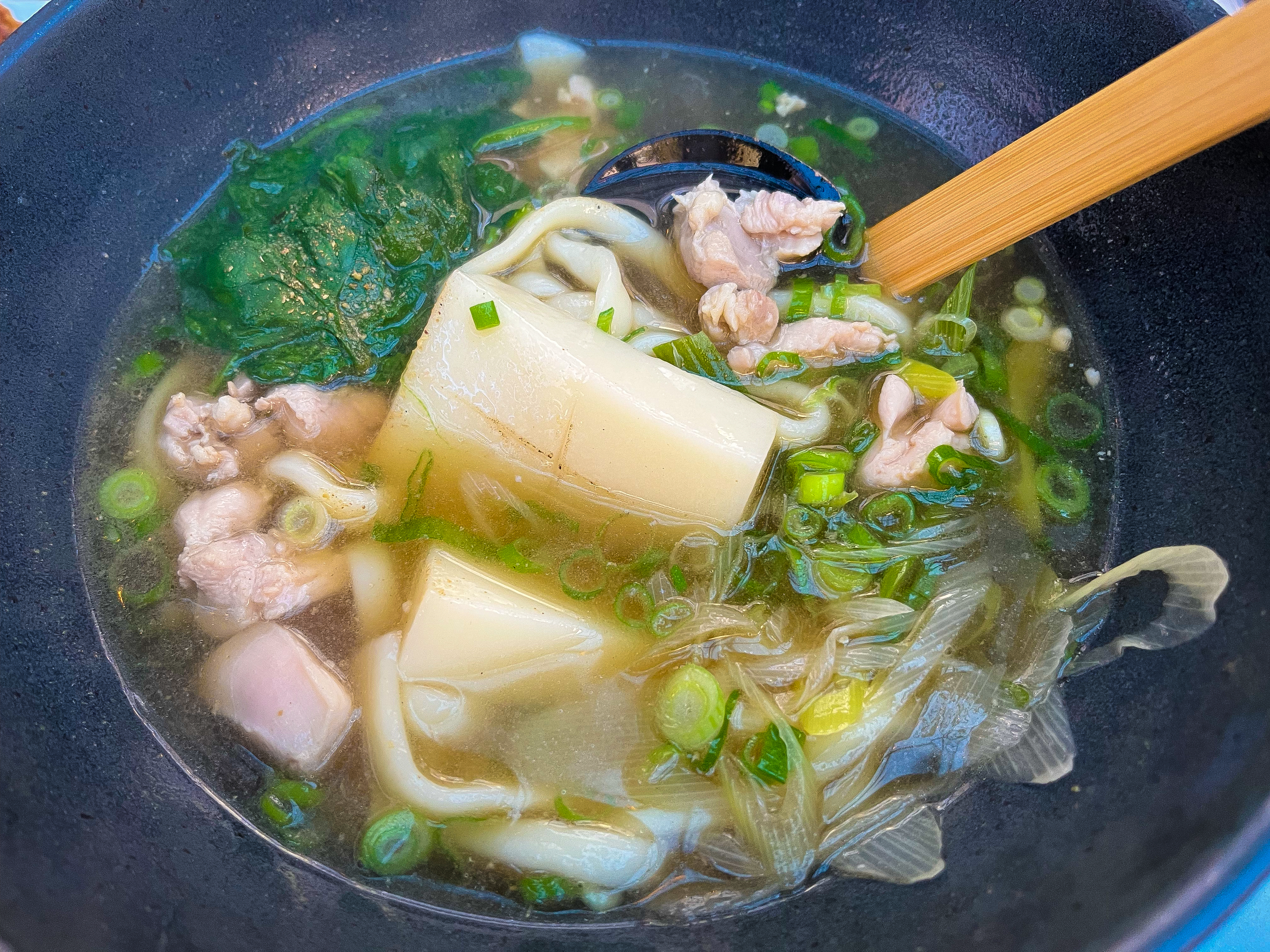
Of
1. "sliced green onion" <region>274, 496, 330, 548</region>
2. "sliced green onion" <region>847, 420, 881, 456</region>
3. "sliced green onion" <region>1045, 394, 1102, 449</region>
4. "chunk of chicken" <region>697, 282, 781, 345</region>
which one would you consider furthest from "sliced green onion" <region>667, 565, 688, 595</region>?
"sliced green onion" <region>1045, 394, 1102, 449</region>

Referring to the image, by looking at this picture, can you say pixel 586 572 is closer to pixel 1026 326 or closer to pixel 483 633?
pixel 483 633

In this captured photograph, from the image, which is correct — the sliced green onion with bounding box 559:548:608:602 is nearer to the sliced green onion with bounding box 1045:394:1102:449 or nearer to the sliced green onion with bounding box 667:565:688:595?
the sliced green onion with bounding box 667:565:688:595

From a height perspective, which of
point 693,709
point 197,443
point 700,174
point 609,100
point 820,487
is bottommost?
point 693,709

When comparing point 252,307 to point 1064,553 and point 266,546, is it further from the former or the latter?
point 1064,553

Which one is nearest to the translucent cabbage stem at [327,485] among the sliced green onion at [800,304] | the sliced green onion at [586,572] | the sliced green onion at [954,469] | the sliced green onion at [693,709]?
the sliced green onion at [586,572]

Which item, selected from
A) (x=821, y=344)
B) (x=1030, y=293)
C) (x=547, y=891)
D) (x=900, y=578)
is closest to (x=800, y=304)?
(x=821, y=344)

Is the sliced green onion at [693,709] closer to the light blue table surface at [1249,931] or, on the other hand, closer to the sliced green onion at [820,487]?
the sliced green onion at [820,487]
